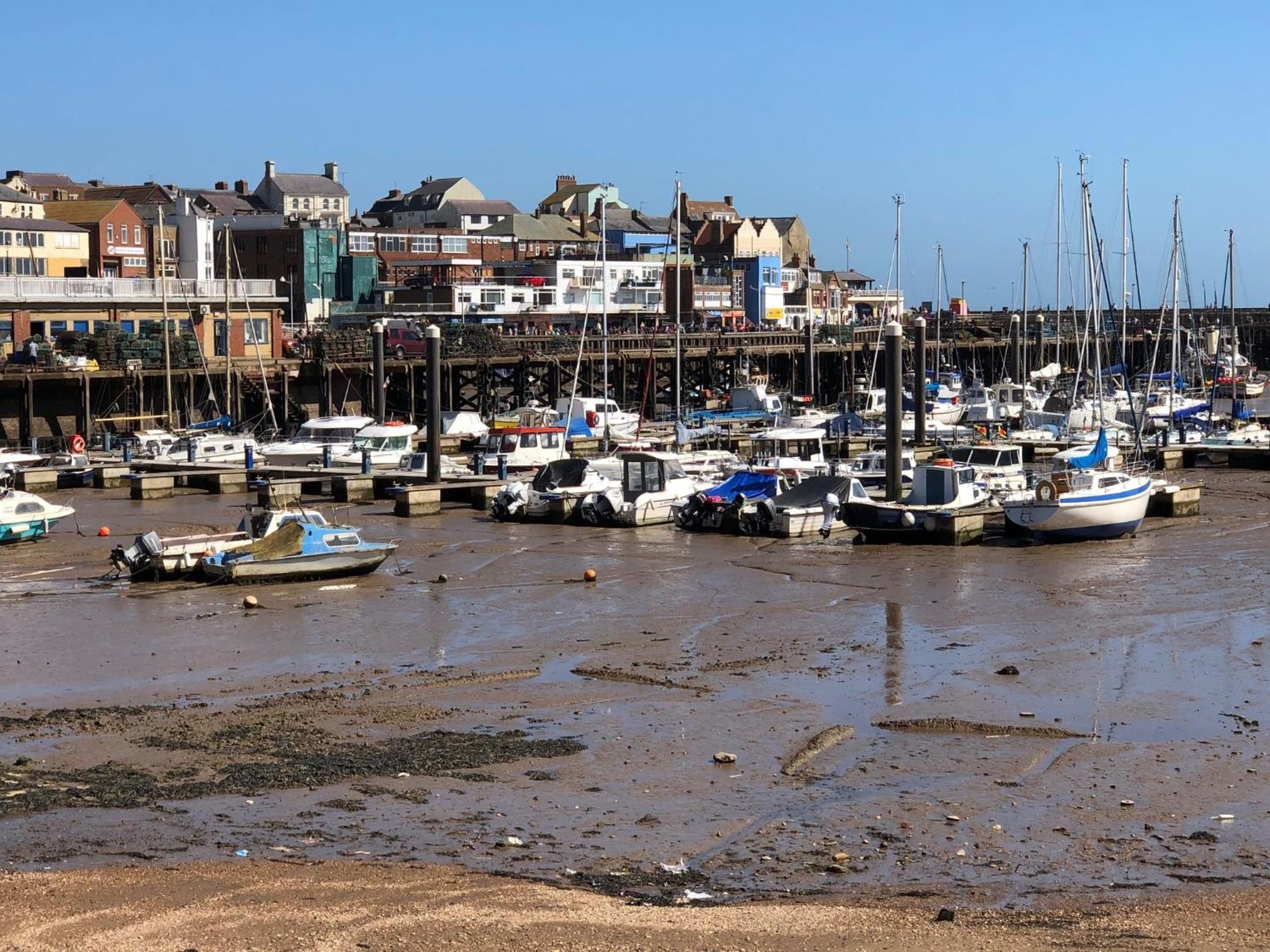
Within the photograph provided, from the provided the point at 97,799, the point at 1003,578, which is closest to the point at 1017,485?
the point at 1003,578

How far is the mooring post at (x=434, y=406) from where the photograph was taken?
1821 inches

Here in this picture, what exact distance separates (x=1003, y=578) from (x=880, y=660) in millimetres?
8805

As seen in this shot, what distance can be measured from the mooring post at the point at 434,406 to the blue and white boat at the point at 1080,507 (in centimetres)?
1571

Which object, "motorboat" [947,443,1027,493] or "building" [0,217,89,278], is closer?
"motorboat" [947,443,1027,493]

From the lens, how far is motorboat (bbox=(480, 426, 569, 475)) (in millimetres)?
50875

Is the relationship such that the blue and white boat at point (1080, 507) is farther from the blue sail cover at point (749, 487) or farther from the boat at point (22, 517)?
the boat at point (22, 517)

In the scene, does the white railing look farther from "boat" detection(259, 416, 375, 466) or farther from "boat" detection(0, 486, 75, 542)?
"boat" detection(0, 486, 75, 542)

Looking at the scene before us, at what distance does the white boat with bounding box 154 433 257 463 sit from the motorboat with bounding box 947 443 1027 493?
71.7ft

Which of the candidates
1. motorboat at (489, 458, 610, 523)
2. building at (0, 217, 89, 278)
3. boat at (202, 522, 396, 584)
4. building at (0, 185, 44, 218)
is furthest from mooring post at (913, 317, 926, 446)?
building at (0, 185, 44, 218)

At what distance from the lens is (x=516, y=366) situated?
78.7 meters

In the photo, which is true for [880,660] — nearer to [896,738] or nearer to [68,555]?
[896,738]

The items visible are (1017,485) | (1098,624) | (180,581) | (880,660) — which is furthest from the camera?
(1017,485)

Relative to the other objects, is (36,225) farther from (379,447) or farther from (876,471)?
(876,471)

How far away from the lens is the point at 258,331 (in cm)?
7488
